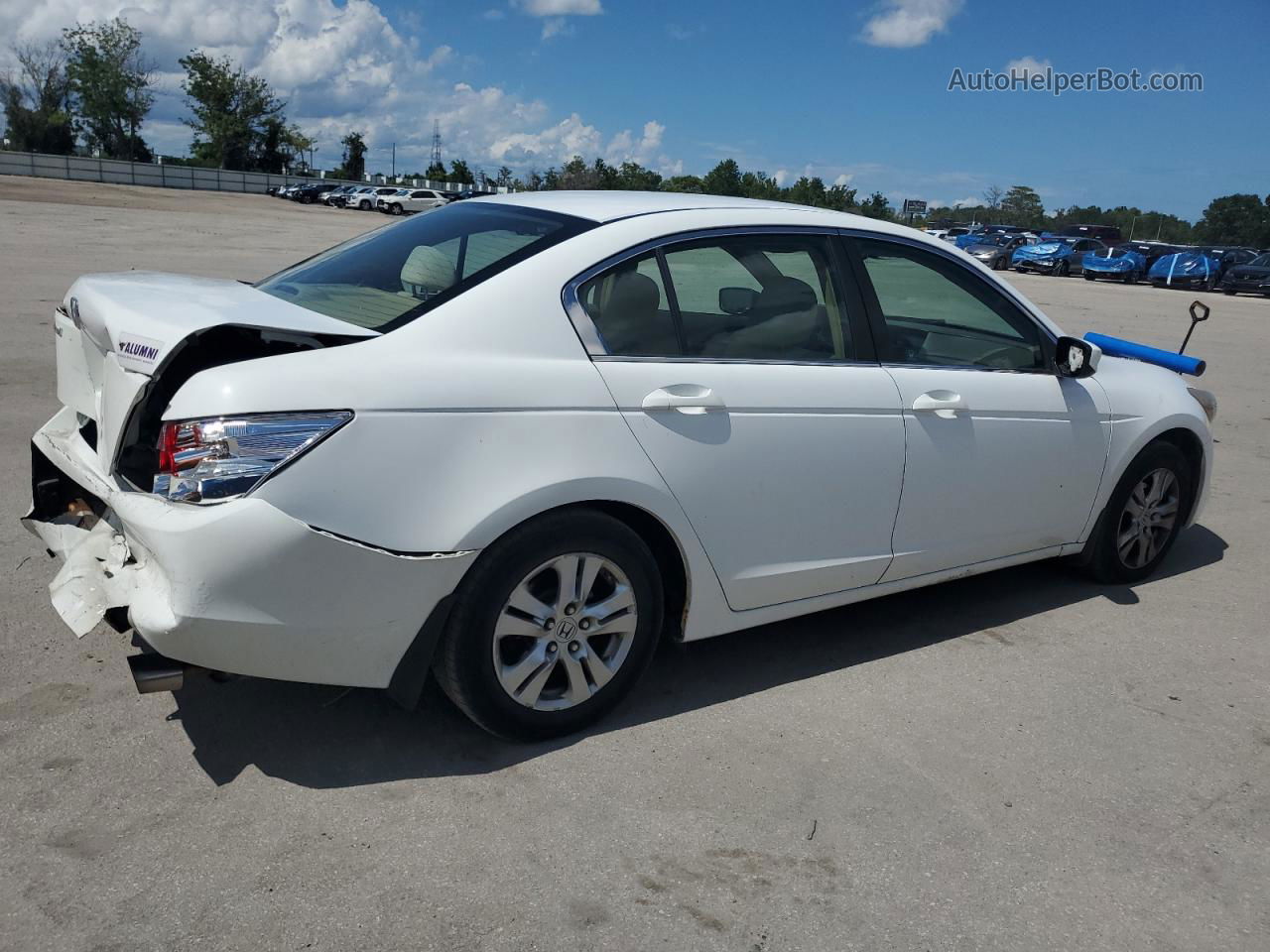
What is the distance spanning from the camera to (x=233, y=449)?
276 cm

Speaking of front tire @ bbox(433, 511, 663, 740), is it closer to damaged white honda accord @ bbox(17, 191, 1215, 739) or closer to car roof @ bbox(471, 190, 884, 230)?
damaged white honda accord @ bbox(17, 191, 1215, 739)

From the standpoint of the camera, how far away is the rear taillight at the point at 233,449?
276cm

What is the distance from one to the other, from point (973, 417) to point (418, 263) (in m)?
2.14

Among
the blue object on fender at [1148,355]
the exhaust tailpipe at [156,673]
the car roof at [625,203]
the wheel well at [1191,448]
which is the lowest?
the exhaust tailpipe at [156,673]

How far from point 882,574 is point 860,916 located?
5.18ft

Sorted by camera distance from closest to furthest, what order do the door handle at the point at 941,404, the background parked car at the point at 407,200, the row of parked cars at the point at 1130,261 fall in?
the door handle at the point at 941,404
the row of parked cars at the point at 1130,261
the background parked car at the point at 407,200

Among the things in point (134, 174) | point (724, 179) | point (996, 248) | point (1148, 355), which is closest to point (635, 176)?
point (724, 179)

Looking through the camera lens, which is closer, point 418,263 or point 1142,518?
point 418,263

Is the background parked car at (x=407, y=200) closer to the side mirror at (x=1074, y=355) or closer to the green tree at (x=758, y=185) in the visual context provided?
the green tree at (x=758, y=185)

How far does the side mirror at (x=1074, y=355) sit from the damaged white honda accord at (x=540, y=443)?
0.01 meters

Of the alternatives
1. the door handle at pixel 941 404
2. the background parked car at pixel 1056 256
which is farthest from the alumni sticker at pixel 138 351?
the background parked car at pixel 1056 256

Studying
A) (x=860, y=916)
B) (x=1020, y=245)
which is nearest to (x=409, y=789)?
(x=860, y=916)

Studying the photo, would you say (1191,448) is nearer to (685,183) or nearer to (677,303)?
(677,303)

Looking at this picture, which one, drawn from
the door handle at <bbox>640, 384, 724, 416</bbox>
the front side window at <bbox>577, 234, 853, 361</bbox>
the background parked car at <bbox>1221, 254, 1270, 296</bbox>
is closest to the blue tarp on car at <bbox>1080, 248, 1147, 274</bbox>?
the background parked car at <bbox>1221, 254, 1270, 296</bbox>
